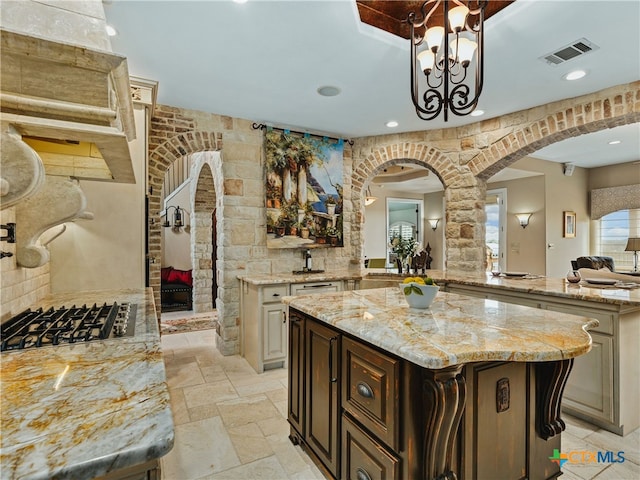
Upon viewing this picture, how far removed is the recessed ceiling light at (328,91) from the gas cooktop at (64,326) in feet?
8.07

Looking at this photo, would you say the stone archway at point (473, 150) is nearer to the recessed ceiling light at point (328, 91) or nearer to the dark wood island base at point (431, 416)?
the recessed ceiling light at point (328, 91)

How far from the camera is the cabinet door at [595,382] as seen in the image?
2330 mm

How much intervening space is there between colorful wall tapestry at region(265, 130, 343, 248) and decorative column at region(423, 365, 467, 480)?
3.02 meters

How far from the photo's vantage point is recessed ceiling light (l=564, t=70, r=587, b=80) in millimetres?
2787

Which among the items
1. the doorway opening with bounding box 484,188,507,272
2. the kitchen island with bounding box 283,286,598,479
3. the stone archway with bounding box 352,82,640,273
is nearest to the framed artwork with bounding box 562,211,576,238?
the doorway opening with bounding box 484,188,507,272

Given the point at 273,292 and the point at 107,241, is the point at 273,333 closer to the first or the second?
the point at 273,292

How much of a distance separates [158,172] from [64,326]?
242 centimetres

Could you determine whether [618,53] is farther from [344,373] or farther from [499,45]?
[344,373]

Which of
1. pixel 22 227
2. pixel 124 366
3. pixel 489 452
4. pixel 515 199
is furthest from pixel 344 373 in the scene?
pixel 515 199

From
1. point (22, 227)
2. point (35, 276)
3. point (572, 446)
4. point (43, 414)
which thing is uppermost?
point (22, 227)

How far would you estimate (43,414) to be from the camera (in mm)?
748

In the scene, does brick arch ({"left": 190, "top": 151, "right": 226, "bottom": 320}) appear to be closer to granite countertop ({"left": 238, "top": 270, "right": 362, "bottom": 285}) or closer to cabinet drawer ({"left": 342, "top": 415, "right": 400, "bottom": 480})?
granite countertop ({"left": 238, "top": 270, "right": 362, "bottom": 285})

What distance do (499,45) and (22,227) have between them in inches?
123

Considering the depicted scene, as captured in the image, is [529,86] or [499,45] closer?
[499,45]
